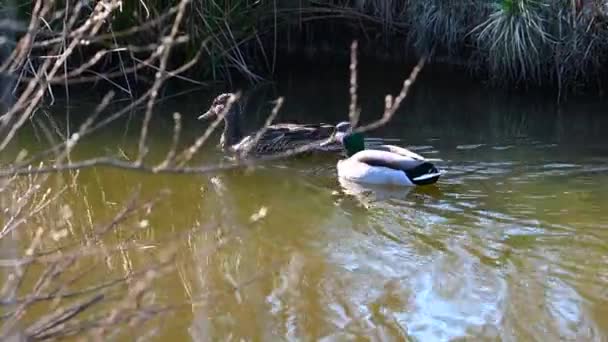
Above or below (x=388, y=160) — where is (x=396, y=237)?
below

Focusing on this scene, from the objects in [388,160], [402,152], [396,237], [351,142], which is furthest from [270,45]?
[396,237]

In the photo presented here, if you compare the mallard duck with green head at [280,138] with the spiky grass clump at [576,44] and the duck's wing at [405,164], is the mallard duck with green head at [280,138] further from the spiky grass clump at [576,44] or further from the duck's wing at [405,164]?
the spiky grass clump at [576,44]

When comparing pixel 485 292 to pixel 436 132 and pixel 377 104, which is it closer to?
pixel 436 132

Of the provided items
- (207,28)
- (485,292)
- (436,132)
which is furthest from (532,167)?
(207,28)

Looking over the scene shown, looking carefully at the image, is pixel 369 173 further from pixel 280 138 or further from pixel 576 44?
pixel 576 44

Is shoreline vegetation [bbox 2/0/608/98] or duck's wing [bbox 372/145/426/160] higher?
shoreline vegetation [bbox 2/0/608/98]

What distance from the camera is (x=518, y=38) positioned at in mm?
10312

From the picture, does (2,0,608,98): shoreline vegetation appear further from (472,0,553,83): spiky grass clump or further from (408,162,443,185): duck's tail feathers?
(408,162,443,185): duck's tail feathers

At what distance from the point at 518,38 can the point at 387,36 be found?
9.34 feet

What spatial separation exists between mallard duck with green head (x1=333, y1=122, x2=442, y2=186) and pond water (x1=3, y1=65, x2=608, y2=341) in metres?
0.11

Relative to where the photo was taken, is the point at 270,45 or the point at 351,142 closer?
the point at 351,142

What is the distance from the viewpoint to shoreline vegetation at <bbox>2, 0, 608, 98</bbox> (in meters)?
10.3

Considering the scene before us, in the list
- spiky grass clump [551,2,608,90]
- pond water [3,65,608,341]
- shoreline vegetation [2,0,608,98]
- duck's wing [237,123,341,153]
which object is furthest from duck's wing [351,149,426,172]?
spiky grass clump [551,2,608,90]

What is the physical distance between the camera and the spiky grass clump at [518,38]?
33.6ft
